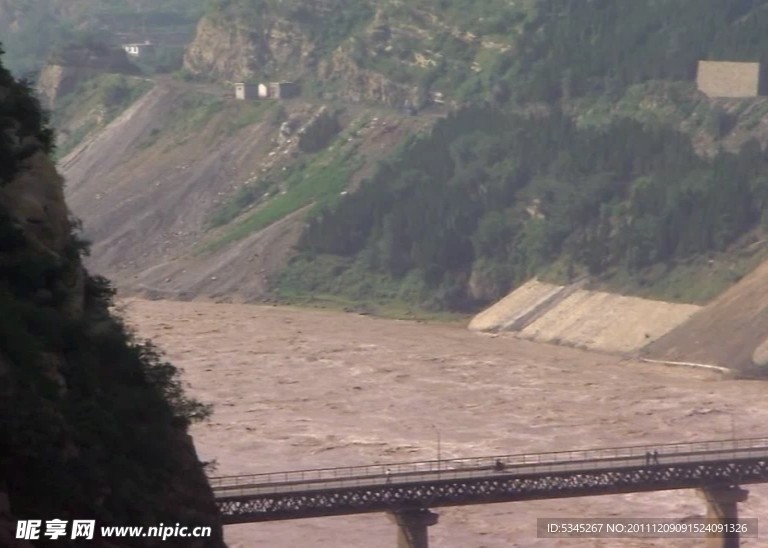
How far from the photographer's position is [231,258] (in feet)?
452

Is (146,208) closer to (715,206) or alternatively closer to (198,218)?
(198,218)

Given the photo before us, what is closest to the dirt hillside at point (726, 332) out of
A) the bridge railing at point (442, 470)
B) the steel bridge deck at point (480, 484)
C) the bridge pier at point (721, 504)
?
the bridge railing at point (442, 470)

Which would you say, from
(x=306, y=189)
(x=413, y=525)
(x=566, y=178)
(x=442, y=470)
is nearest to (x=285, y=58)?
(x=306, y=189)

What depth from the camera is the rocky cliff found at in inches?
1041

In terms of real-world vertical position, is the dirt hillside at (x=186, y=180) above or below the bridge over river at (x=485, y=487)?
below

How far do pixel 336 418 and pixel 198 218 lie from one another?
68911mm

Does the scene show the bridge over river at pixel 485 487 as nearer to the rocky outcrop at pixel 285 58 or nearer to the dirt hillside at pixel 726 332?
the dirt hillside at pixel 726 332

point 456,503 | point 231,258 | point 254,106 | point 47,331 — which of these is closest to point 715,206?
point 231,258

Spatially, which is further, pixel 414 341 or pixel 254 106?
pixel 254 106

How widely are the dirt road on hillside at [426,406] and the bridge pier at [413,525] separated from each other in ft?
11.4

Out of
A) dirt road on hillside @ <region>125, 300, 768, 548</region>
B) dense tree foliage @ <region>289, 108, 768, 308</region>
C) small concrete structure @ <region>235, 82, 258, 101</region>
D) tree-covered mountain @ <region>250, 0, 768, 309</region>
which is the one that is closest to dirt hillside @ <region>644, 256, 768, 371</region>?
dirt road on hillside @ <region>125, 300, 768, 548</region>

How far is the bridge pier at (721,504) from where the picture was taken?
191ft

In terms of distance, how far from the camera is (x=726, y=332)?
103062mm

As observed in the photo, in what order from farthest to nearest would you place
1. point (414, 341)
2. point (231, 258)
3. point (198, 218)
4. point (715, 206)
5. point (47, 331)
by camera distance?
point (198, 218), point (231, 258), point (715, 206), point (414, 341), point (47, 331)
